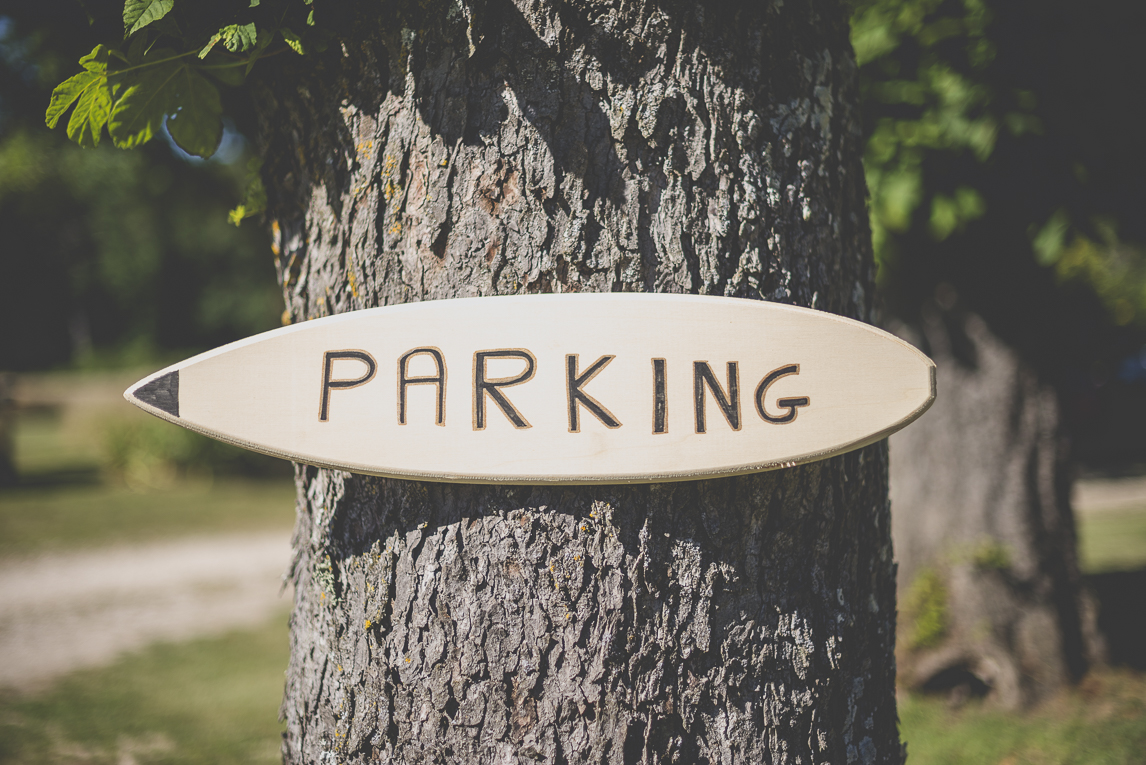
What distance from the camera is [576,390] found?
3.76ft

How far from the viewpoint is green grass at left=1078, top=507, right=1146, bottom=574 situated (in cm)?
555

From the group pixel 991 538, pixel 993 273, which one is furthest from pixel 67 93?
pixel 991 538

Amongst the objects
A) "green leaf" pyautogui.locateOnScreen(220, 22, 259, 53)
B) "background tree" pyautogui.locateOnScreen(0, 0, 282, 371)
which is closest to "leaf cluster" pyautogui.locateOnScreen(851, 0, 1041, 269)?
"green leaf" pyautogui.locateOnScreen(220, 22, 259, 53)

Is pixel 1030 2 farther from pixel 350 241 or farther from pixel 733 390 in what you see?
pixel 350 241

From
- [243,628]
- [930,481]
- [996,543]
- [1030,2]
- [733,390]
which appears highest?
[1030,2]

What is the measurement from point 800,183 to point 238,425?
113 centimetres

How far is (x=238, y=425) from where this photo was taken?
4.07ft

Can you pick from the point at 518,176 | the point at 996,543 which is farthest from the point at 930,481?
the point at 518,176

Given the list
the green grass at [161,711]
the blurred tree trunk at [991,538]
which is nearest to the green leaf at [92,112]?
the green grass at [161,711]

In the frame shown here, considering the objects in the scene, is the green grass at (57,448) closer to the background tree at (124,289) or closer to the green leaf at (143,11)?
the background tree at (124,289)

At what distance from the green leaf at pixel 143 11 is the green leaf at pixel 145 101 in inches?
5.4

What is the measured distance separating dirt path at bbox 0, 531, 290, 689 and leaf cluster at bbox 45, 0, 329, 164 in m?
3.65

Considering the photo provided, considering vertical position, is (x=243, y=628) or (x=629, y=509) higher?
(x=629, y=509)

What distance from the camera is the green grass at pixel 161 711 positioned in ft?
9.91
